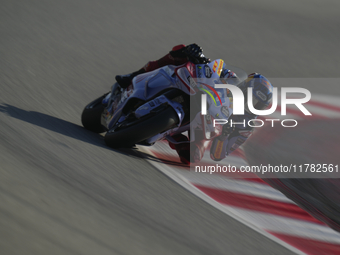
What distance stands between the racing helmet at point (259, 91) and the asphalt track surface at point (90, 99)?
0.96 meters

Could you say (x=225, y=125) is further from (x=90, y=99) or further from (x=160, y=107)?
(x=90, y=99)

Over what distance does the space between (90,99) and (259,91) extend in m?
2.07

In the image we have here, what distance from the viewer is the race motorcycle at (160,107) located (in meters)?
2.62

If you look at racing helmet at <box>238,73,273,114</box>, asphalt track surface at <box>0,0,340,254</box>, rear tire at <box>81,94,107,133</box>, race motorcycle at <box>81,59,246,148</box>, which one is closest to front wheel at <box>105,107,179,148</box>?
race motorcycle at <box>81,59,246,148</box>

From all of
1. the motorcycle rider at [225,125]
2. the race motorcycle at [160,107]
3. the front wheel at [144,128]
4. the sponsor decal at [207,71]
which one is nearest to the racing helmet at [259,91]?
the motorcycle rider at [225,125]

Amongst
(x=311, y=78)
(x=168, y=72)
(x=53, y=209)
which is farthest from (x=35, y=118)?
(x=311, y=78)

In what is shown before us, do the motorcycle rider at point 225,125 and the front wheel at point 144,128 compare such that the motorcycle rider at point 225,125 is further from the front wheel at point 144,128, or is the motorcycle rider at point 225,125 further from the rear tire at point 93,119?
the front wheel at point 144,128

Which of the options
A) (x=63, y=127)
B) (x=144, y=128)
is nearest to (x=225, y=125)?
(x=144, y=128)

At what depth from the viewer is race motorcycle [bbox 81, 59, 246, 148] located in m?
2.62

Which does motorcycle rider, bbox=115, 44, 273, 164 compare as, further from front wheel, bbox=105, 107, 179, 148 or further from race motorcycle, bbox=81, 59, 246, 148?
front wheel, bbox=105, 107, 179, 148

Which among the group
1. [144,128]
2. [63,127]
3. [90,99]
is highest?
[90,99]

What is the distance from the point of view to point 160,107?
273cm

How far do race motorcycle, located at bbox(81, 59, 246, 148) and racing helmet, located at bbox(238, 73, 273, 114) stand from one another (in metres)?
0.22

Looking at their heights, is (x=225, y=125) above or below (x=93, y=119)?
above
